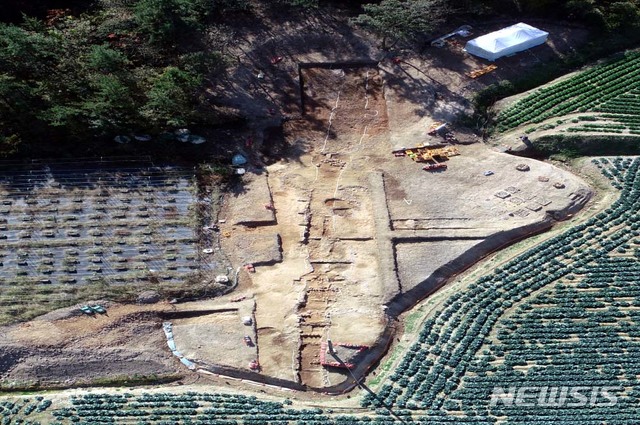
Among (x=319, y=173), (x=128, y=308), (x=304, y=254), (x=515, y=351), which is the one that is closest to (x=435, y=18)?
(x=319, y=173)

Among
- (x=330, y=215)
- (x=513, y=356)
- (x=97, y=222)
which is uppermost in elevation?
(x=97, y=222)

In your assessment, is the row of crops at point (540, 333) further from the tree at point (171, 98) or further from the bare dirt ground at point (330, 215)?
the tree at point (171, 98)

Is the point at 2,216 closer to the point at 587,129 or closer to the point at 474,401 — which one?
the point at 474,401

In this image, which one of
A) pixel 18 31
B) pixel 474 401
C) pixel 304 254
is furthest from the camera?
pixel 18 31

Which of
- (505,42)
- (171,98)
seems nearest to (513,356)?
(505,42)

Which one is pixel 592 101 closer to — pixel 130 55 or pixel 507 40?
pixel 507 40

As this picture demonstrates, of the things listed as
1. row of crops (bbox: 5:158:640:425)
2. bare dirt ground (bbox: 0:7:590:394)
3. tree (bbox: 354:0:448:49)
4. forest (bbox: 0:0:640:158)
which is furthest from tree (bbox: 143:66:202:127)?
row of crops (bbox: 5:158:640:425)

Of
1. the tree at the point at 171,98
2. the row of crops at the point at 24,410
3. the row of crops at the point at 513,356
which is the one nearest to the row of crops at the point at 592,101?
the row of crops at the point at 513,356
